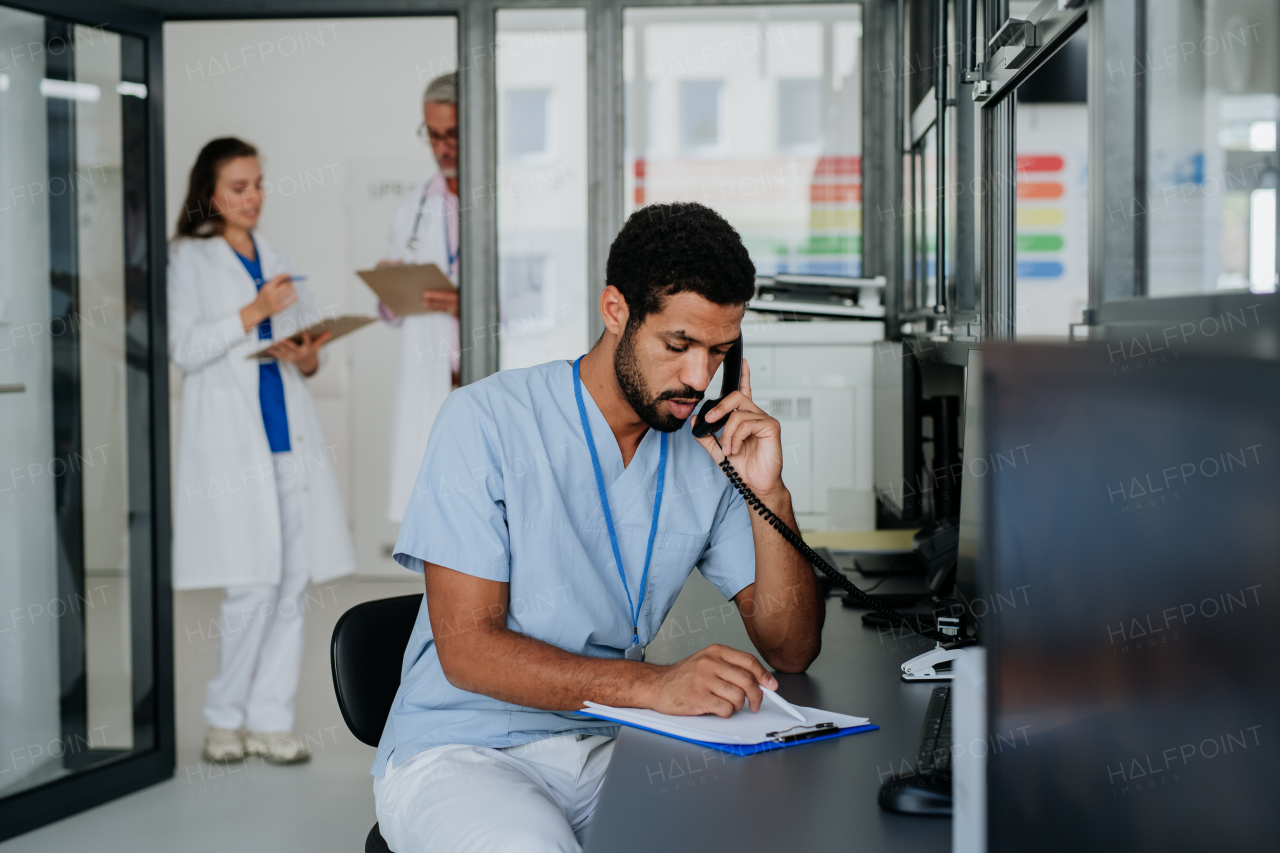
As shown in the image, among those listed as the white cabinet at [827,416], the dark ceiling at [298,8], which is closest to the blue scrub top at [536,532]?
the white cabinet at [827,416]

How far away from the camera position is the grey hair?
3268 millimetres

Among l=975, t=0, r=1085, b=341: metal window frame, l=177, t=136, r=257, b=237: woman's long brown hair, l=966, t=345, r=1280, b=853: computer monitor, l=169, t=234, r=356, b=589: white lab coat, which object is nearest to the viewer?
l=966, t=345, r=1280, b=853: computer monitor

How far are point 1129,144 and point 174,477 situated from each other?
2904 mm

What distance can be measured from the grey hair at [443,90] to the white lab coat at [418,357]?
251mm

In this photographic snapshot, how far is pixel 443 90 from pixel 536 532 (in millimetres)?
2367

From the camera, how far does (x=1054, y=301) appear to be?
4.36m

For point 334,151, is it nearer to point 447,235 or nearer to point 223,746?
point 447,235

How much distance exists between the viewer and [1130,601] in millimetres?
468

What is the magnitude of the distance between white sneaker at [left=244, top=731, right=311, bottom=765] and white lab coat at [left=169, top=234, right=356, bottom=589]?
466 millimetres

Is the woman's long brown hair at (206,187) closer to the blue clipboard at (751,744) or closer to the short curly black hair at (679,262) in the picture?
the short curly black hair at (679,262)

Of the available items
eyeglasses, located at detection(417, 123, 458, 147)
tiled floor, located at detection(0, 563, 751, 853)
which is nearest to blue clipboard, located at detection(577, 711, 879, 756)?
tiled floor, located at detection(0, 563, 751, 853)

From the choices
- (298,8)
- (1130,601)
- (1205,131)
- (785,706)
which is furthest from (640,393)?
(298,8)

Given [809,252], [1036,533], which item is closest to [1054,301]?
[809,252]

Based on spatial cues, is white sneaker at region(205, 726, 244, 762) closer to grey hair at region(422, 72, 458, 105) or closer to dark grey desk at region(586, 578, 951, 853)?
grey hair at region(422, 72, 458, 105)
